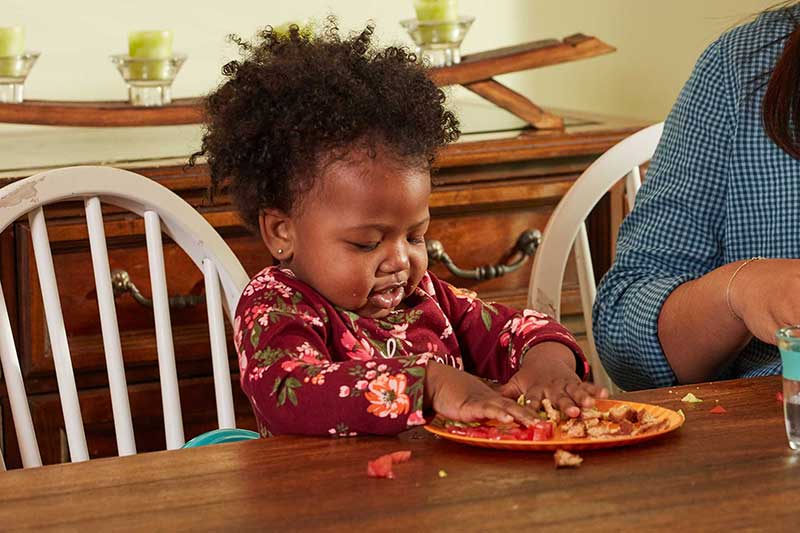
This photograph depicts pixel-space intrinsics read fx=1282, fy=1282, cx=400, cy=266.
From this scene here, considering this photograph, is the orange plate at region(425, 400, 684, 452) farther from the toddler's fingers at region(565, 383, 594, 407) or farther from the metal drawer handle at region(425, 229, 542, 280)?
the metal drawer handle at region(425, 229, 542, 280)

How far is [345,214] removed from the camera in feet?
4.15

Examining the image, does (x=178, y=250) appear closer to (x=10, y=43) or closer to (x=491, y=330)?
(x=10, y=43)

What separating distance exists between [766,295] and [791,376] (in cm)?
29

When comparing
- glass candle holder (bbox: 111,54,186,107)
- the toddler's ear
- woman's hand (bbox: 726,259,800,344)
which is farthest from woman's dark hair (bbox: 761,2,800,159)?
glass candle holder (bbox: 111,54,186,107)

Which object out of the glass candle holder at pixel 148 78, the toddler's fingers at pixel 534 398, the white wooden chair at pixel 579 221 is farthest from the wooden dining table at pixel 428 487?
the glass candle holder at pixel 148 78

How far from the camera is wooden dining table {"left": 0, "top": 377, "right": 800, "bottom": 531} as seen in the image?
804 millimetres

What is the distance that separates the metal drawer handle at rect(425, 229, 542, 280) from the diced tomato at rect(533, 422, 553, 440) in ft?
3.09

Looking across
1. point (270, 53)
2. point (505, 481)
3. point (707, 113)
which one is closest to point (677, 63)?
point (707, 113)

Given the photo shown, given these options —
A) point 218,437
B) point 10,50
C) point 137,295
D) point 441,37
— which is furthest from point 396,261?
point 10,50

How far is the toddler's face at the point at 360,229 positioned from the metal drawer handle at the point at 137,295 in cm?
58

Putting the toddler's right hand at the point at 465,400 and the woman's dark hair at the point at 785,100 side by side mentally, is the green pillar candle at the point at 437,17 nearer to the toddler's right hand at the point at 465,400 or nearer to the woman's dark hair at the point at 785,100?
the woman's dark hair at the point at 785,100

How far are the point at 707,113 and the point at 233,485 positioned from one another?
2.48 feet

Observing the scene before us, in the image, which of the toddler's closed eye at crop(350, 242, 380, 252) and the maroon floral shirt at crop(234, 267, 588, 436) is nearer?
the maroon floral shirt at crop(234, 267, 588, 436)

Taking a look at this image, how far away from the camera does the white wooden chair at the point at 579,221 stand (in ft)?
5.16
